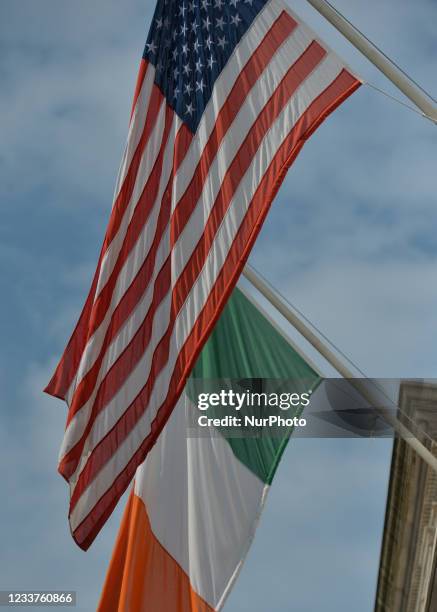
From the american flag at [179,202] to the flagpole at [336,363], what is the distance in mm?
3686

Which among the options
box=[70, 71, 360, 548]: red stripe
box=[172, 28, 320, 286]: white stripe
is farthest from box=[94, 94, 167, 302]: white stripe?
box=[70, 71, 360, 548]: red stripe

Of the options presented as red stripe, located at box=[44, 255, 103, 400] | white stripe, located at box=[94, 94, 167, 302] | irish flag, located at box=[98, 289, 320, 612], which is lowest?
irish flag, located at box=[98, 289, 320, 612]

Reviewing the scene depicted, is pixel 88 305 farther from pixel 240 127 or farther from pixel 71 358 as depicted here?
A: pixel 240 127

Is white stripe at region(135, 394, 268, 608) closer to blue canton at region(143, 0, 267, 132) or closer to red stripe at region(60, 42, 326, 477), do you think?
red stripe at region(60, 42, 326, 477)

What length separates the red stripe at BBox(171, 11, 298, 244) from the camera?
1107cm

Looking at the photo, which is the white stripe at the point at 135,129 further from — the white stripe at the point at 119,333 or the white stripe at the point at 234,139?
the white stripe at the point at 234,139

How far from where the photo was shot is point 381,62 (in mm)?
10250

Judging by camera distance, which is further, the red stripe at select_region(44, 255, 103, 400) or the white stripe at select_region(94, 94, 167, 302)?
the red stripe at select_region(44, 255, 103, 400)

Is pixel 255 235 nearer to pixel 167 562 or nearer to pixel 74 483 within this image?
pixel 74 483

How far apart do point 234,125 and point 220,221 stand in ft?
3.80

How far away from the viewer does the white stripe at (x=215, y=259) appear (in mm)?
10375

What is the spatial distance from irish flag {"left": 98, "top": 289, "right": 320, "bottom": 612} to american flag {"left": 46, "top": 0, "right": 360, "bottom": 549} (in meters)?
2.09

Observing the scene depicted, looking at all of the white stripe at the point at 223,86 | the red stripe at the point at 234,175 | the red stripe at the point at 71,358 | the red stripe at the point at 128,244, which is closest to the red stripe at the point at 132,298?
the red stripe at the point at 128,244

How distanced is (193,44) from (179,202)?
2199 millimetres
